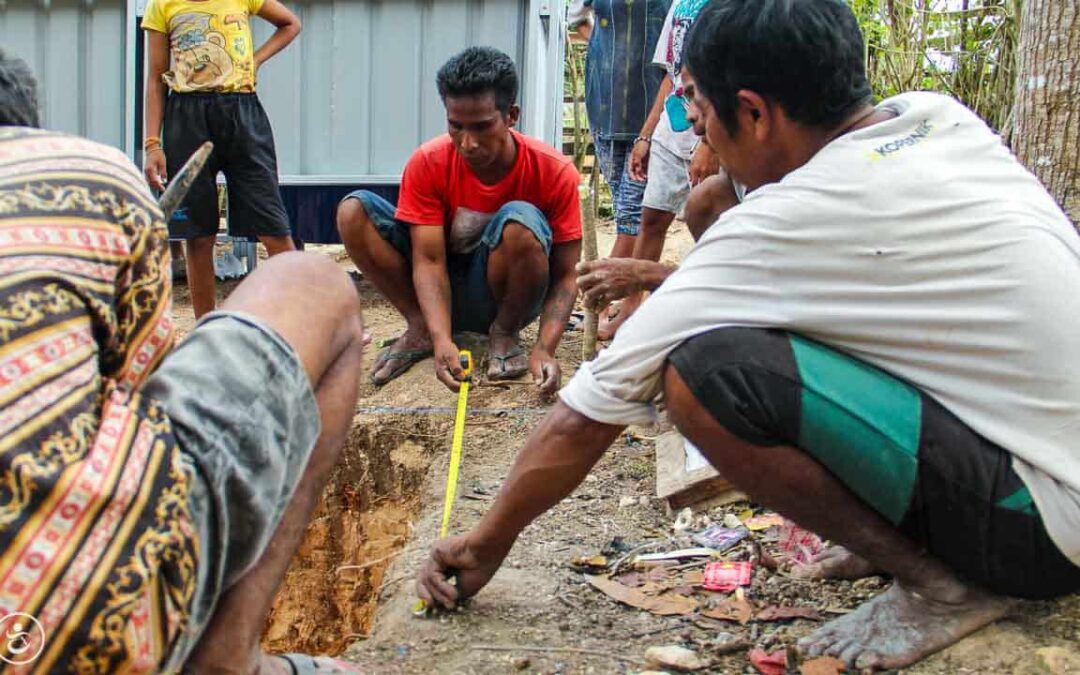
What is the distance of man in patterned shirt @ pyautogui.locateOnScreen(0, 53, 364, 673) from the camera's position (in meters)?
1.32

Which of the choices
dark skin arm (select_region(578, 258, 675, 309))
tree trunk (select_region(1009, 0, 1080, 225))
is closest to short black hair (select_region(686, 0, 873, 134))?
dark skin arm (select_region(578, 258, 675, 309))

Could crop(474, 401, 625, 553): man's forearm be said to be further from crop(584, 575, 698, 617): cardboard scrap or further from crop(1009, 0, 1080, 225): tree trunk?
crop(1009, 0, 1080, 225): tree trunk

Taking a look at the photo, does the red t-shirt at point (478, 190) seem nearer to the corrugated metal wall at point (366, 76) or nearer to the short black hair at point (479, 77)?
the short black hair at point (479, 77)

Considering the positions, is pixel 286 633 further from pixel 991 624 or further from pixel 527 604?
pixel 991 624

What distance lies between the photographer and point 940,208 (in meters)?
1.91

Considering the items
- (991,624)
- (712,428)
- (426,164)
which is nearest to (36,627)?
(712,428)

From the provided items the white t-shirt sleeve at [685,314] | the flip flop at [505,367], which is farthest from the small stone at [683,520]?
the flip flop at [505,367]

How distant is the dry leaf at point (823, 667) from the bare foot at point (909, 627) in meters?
0.02

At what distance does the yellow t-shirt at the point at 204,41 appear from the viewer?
Result: 468cm

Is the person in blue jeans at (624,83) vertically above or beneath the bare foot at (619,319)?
above

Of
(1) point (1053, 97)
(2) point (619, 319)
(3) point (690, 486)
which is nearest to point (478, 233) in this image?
(2) point (619, 319)

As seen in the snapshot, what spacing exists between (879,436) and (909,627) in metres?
0.42

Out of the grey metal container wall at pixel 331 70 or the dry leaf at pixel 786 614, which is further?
the grey metal container wall at pixel 331 70

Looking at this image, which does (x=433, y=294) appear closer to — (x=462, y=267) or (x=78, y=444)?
(x=462, y=267)
